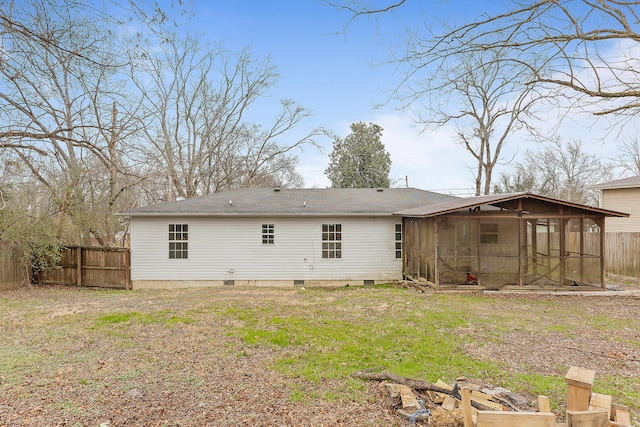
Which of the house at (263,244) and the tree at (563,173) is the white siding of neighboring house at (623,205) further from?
the tree at (563,173)

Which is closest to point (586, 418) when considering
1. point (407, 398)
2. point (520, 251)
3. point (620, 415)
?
point (620, 415)

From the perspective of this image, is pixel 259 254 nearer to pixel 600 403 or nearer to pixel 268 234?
pixel 268 234

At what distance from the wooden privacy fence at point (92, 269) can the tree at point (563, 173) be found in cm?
2870

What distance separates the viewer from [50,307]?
373 inches

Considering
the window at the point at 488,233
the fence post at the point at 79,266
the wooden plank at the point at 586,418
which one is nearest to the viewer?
the wooden plank at the point at 586,418

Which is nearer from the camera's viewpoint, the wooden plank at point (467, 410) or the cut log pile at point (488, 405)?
the cut log pile at point (488, 405)

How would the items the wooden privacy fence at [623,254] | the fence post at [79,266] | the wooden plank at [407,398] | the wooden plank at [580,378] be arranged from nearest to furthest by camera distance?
the wooden plank at [580,378] < the wooden plank at [407,398] < the fence post at [79,266] < the wooden privacy fence at [623,254]

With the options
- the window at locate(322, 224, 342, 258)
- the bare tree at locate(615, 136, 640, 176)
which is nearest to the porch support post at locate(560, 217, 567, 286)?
the window at locate(322, 224, 342, 258)

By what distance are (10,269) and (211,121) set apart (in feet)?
49.4

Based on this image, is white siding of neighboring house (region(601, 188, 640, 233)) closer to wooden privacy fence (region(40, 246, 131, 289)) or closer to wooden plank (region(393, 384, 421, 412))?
wooden plank (region(393, 384, 421, 412))

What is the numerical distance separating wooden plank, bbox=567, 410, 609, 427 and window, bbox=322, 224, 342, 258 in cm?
1102

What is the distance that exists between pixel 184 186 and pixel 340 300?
1780 cm

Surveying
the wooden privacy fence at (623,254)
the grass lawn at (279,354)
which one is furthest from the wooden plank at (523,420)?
the wooden privacy fence at (623,254)

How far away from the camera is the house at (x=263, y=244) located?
13156mm
